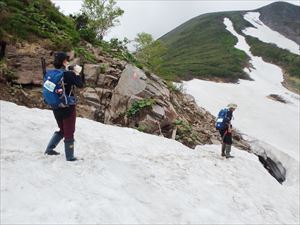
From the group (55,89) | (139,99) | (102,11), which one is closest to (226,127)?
(139,99)

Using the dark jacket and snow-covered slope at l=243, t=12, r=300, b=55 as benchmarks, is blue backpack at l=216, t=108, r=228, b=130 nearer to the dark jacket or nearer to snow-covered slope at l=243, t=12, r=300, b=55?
the dark jacket

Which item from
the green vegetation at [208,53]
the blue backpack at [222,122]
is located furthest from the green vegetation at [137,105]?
the green vegetation at [208,53]

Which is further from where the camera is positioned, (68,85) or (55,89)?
(68,85)

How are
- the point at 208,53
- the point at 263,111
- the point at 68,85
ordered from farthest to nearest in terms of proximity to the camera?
1. the point at 208,53
2. the point at 263,111
3. the point at 68,85

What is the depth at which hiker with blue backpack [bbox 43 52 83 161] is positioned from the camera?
9.74m

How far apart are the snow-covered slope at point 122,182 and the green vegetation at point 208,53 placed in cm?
3081

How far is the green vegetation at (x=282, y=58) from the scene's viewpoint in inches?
2684

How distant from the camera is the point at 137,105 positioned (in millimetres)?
17953

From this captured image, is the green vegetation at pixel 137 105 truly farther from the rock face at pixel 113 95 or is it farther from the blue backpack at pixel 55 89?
the blue backpack at pixel 55 89

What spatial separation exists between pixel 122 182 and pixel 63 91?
236cm

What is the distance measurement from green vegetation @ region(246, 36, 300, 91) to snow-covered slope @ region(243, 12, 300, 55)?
15.2 feet

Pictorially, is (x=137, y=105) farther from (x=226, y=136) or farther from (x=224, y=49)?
(x=224, y=49)

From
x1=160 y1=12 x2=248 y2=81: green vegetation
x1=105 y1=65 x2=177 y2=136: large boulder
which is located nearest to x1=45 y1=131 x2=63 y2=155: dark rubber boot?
x1=105 y1=65 x2=177 y2=136: large boulder

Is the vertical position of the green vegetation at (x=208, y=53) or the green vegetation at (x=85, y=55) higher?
the green vegetation at (x=208, y=53)
